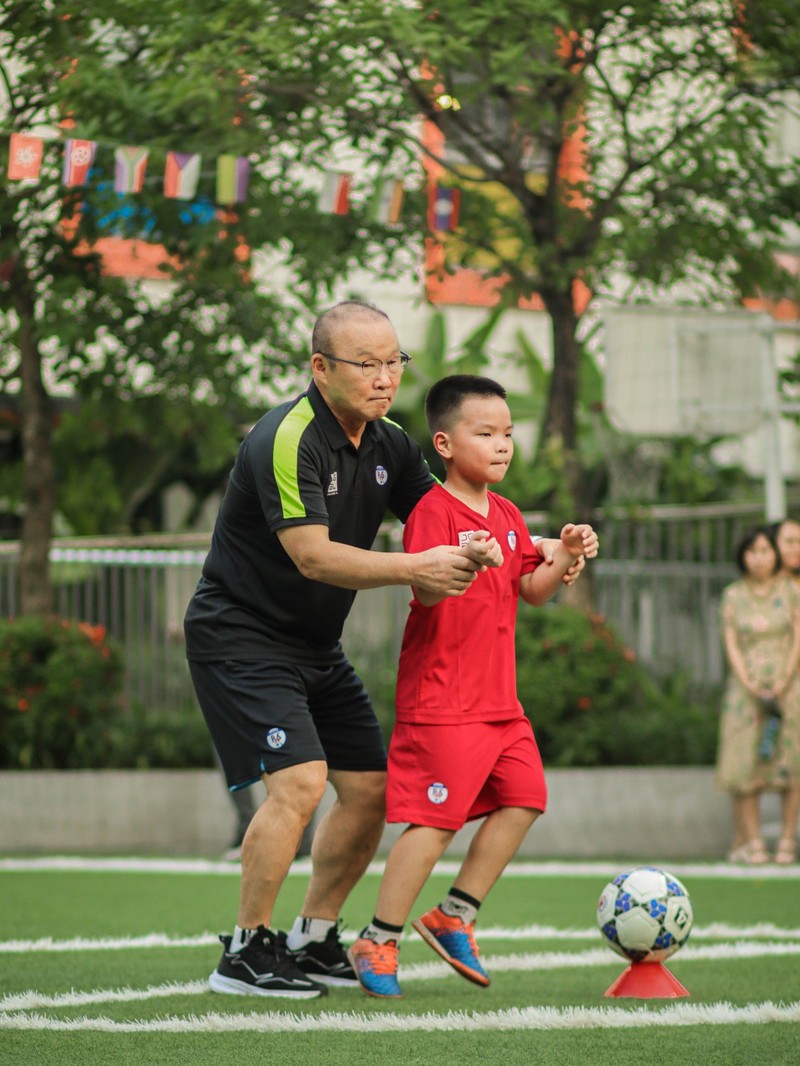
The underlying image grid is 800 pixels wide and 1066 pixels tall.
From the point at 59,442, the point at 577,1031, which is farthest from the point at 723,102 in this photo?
the point at 577,1031

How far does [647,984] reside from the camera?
4.92 m

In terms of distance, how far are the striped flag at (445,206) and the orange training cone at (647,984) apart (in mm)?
6052

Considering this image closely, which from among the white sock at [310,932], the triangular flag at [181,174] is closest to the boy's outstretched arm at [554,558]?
the white sock at [310,932]

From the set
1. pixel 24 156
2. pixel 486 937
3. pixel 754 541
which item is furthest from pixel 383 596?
pixel 486 937

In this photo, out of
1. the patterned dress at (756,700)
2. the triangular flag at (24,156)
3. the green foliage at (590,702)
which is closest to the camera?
the triangular flag at (24,156)

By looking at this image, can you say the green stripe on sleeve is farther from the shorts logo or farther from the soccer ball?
the soccer ball

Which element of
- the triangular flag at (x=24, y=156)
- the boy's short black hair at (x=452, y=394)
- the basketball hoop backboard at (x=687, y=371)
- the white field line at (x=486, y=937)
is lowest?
the white field line at (x=486, y=937)

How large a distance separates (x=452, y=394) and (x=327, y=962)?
1749 millimetres

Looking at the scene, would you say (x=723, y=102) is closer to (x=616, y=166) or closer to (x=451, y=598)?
(x=616, y=166)

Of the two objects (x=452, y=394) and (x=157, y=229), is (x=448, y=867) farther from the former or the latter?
(x=452, y=394)

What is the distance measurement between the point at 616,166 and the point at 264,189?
3053 mm

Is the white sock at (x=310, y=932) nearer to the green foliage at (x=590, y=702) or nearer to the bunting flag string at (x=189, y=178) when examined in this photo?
the bunting flag string at (x=189, y=178)

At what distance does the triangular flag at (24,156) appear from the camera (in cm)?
832

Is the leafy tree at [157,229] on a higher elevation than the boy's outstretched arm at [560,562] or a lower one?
higher
